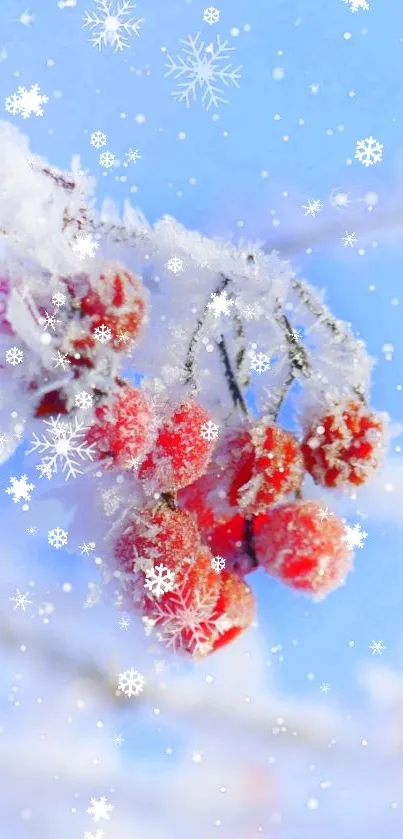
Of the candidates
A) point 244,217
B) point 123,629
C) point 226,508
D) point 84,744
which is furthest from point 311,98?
point 84,744

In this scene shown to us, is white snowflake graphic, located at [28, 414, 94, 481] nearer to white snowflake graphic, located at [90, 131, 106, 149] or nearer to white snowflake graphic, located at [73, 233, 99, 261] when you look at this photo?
white snowflake graphic, located at [73, 233, 99, 261]

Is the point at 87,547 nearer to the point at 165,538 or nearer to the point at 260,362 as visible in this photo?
the point at 165,538

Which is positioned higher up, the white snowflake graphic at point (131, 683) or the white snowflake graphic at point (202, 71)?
the white snowflake graphic at point (202, 71)

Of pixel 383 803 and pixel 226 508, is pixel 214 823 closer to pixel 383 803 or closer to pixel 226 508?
pixel 383 803

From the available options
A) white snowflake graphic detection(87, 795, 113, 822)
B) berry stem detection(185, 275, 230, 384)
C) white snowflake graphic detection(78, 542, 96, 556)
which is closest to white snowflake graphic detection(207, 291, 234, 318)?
berry stem detection(185, 275, 230, 384)

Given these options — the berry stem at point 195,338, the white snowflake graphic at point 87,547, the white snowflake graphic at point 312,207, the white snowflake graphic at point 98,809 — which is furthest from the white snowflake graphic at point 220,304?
the white snowflake graphic at point 98,809

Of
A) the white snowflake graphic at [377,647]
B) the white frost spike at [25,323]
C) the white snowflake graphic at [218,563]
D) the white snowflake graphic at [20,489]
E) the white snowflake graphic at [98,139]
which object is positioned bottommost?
the white snowflake graphic at [218,563]

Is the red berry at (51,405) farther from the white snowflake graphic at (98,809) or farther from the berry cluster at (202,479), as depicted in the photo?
the white snowflake graphic at (98,809)
